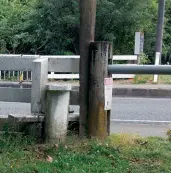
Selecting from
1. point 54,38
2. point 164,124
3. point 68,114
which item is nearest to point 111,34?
point 54,38

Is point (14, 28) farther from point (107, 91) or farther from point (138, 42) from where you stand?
point (107, 91)

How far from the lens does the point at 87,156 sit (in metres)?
4.26

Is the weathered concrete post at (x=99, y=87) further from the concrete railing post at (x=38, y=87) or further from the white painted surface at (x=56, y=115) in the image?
the concrete railing post at (x=38, y=87)

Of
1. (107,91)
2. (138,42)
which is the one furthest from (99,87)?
(138,42)

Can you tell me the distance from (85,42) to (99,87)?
0.51 meters

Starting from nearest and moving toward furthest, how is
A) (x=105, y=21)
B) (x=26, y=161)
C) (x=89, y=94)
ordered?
(x=26, y=161)
(x=89, y=94)
(x=105, y=21)

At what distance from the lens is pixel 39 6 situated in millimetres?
19641

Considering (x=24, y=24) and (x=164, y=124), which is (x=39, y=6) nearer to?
(x=24, y=24)

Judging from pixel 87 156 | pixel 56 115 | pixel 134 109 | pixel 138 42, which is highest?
pixel 138 42

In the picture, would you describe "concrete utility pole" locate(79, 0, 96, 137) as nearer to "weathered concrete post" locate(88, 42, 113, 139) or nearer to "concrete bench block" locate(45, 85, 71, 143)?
"weathered concrete post" locate(88, 42, 113, 139)

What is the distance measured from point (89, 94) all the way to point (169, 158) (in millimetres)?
1068

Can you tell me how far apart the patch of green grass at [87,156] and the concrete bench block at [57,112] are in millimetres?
130

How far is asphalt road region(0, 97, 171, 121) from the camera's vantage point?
909cm

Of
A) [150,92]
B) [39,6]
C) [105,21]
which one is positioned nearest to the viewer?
[150,92]
